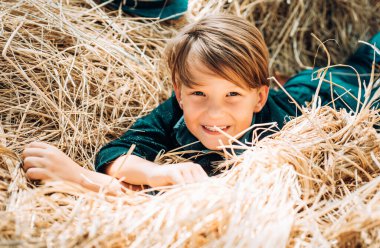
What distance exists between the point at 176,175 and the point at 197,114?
0.85ft

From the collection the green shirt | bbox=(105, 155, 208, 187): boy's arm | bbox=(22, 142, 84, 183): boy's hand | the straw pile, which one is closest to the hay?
the straw pile

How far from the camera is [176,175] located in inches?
55.4

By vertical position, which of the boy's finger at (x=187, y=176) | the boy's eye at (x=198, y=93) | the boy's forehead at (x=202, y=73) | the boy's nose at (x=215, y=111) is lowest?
the boy's finger at (x=187, y=176)

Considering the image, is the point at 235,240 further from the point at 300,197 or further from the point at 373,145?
the point at 373,145

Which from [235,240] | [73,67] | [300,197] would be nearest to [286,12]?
[73,67]

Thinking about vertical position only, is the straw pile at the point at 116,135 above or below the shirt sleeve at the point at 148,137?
above

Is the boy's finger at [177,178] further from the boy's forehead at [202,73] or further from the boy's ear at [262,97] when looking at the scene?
the boy's ear at [262,97]

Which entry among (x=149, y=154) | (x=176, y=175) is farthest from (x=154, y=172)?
(x=149, y=154)

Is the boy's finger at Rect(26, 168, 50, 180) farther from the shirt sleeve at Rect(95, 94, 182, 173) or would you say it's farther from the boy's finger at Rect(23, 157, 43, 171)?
the shirt sleeve at Rect(95, 94, 182, 173)

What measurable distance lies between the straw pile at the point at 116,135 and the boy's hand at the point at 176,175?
12 cm

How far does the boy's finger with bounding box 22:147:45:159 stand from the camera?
1.50 meters

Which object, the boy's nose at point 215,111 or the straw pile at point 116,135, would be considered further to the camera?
the boy's nose at point 215,111

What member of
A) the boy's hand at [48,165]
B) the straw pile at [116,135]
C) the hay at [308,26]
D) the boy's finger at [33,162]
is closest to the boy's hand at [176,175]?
the straw pile at [116,135]

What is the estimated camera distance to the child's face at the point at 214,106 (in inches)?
60.2
